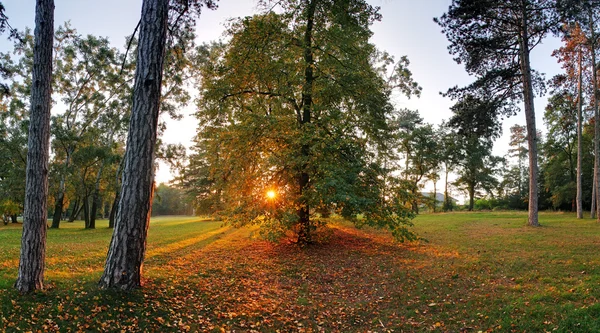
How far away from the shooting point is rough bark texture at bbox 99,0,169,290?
556 cm

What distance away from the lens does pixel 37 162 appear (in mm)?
5148

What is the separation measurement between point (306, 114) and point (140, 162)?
299 inches

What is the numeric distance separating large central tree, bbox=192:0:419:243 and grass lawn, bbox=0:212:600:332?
6.29 feet

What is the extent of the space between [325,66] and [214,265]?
A: 7.60 metres

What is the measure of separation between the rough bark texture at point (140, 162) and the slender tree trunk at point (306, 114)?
5.85 metres

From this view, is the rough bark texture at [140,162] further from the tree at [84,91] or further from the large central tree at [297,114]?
the tree at [84,91]

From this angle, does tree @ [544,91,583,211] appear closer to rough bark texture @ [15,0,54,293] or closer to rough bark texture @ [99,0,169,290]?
rough bark texture @ [99,0,169,290]

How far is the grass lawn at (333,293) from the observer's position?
4.84 meters

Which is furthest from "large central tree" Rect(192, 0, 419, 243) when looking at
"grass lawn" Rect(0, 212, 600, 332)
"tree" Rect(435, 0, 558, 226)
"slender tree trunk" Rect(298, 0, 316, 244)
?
"tree" Rect(435, 0, 558, 226)

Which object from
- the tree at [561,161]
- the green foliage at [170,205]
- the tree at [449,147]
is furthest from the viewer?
the green foliage at [170,205]

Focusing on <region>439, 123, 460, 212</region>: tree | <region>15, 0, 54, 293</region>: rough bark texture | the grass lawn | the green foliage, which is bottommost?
the green foliage

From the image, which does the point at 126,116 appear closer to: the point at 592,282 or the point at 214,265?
the point at 214,265

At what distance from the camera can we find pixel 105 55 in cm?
2211

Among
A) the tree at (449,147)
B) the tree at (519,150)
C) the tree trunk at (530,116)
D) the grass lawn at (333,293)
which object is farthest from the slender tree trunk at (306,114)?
the tree at (519,150)
